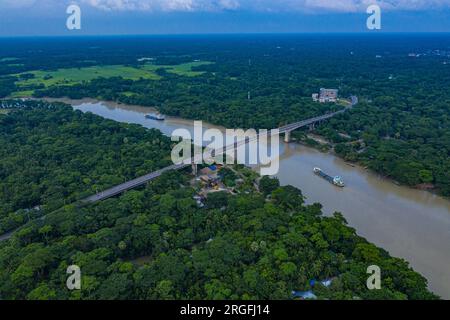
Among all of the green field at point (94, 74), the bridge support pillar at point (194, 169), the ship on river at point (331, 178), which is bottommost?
the ship on river at point (331, 178)

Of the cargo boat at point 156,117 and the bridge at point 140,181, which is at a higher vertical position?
the cargo boat at point 156,117

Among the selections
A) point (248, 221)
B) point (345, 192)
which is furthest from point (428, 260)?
point (248, 221)

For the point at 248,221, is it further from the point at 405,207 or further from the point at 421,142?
the point at 421,142

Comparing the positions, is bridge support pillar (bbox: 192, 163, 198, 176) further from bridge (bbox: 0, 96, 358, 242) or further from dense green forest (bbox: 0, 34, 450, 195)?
dense green forest (bbox: 0, 34, 450, 195)

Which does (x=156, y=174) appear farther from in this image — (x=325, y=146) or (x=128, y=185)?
(x=325, y=146)

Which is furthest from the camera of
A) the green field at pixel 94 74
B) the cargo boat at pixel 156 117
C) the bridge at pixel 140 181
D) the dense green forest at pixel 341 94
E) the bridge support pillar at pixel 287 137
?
the green field at pixel 94 74

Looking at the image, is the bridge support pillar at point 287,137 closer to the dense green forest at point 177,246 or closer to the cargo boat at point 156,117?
the dense green forest at point 177,246

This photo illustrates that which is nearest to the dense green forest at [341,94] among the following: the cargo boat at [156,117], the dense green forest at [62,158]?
the cargo boat at [156,117]
